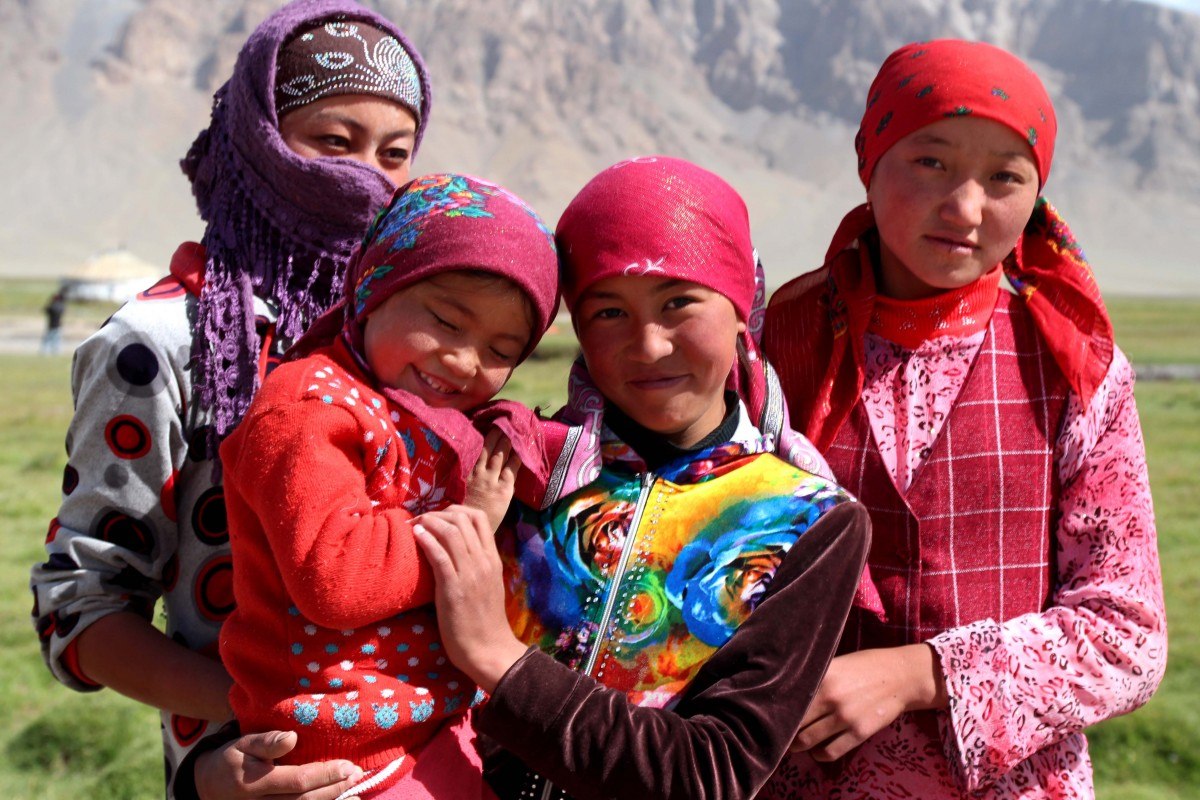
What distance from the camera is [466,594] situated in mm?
1983

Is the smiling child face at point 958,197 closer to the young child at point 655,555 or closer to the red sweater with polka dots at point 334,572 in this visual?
the young child at point 655,555

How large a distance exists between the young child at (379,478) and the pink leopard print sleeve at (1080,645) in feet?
3.14

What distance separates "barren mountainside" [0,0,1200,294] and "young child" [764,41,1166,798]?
338ft

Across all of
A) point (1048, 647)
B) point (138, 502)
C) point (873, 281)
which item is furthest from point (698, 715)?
point (138, 502)

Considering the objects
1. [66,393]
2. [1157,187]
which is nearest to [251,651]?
[66,393]

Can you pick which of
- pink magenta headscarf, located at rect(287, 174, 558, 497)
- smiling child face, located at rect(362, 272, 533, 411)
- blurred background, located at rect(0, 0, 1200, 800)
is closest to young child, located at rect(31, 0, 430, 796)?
pink magenta headscarf, located at rect(287, 174, 558, 497)

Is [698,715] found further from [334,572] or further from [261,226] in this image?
[261,226]

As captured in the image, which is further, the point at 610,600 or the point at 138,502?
the point at 138,502

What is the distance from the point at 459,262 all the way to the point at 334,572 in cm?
58

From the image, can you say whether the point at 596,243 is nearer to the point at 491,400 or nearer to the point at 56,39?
the point at 491,400

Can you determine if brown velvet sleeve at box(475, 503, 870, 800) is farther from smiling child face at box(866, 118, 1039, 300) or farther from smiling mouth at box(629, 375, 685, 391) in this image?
smiling child face at box(866, 118, 1039, 300)

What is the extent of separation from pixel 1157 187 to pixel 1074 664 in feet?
475

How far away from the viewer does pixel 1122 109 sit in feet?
463

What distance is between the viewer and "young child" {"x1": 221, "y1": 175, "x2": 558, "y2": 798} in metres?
1.94
